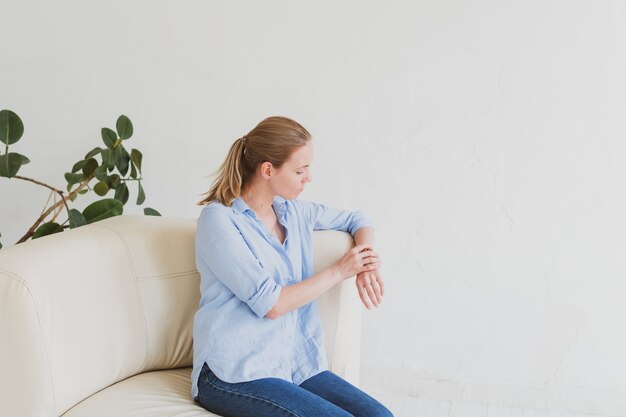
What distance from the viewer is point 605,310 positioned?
8.64 feet

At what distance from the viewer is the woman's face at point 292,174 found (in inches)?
77.2

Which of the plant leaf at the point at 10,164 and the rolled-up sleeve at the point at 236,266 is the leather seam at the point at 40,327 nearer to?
the rolled-up sleeve at the point at 236,266

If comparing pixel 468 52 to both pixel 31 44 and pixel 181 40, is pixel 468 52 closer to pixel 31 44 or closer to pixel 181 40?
pixel 181 40

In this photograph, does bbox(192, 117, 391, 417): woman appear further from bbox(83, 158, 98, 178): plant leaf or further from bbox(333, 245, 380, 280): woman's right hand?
bbox(83, 158, 98, 178): plant leaf

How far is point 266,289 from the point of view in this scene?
5.95ft

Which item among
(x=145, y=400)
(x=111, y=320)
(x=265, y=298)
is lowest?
(x=145, y=400)

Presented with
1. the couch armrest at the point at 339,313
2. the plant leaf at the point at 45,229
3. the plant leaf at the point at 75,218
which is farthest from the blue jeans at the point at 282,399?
the plant leaf at the point at 45,229

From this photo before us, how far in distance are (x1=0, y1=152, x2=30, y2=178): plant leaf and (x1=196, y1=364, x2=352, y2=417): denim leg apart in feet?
3.02

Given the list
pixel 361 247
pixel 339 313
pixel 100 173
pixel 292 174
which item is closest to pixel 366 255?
pixel 361 247

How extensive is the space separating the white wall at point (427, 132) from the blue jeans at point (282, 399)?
0.96 m

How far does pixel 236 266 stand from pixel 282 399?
0.32 m

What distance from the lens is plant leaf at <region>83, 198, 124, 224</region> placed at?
93.1 inches

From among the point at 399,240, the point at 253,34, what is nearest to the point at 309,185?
the point at 399,240

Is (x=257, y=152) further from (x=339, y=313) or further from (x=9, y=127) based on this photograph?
(x=9, y=127)
